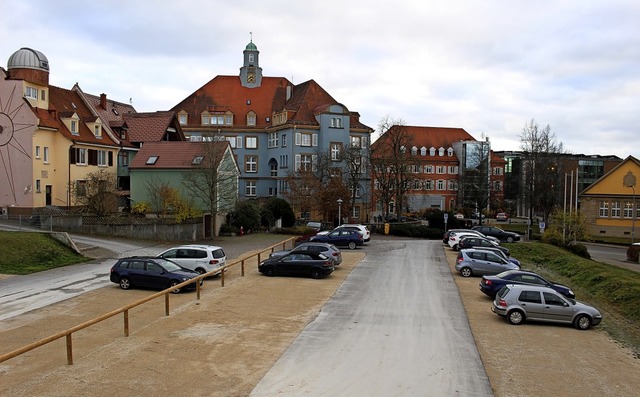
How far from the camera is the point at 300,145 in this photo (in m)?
65.2

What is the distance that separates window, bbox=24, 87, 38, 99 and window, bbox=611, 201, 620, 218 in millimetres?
59475

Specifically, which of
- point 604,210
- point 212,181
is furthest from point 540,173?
point 212,181

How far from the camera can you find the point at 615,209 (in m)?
62.9

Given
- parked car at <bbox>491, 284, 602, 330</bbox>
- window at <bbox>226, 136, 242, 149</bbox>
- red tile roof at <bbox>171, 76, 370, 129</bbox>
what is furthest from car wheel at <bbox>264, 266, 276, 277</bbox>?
window at <bbox>226, 136, 242, 149</bbox>

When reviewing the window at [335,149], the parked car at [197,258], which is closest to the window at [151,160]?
the window at [335,149]

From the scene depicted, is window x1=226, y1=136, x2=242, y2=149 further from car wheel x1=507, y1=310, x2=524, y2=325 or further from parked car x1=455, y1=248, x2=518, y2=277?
car wheel x1=507, y1=310, x2=524, y2=325

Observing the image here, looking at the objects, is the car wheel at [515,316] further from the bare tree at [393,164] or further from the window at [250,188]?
the window at [250,188]

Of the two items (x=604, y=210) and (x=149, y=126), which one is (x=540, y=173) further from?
(x=149, y=126)

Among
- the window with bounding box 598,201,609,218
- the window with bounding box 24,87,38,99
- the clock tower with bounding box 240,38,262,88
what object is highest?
the clock tower with bounding box 240,38,262,88

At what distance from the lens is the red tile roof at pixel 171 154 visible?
48.0 metres

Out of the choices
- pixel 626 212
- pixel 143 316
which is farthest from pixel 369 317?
pixel 626 212

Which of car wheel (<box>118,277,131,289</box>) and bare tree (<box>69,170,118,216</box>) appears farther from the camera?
bare tree (<box>69,170,118,216</box>)

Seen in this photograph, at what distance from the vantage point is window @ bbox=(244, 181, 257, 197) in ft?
231

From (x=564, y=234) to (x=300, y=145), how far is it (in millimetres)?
30847
